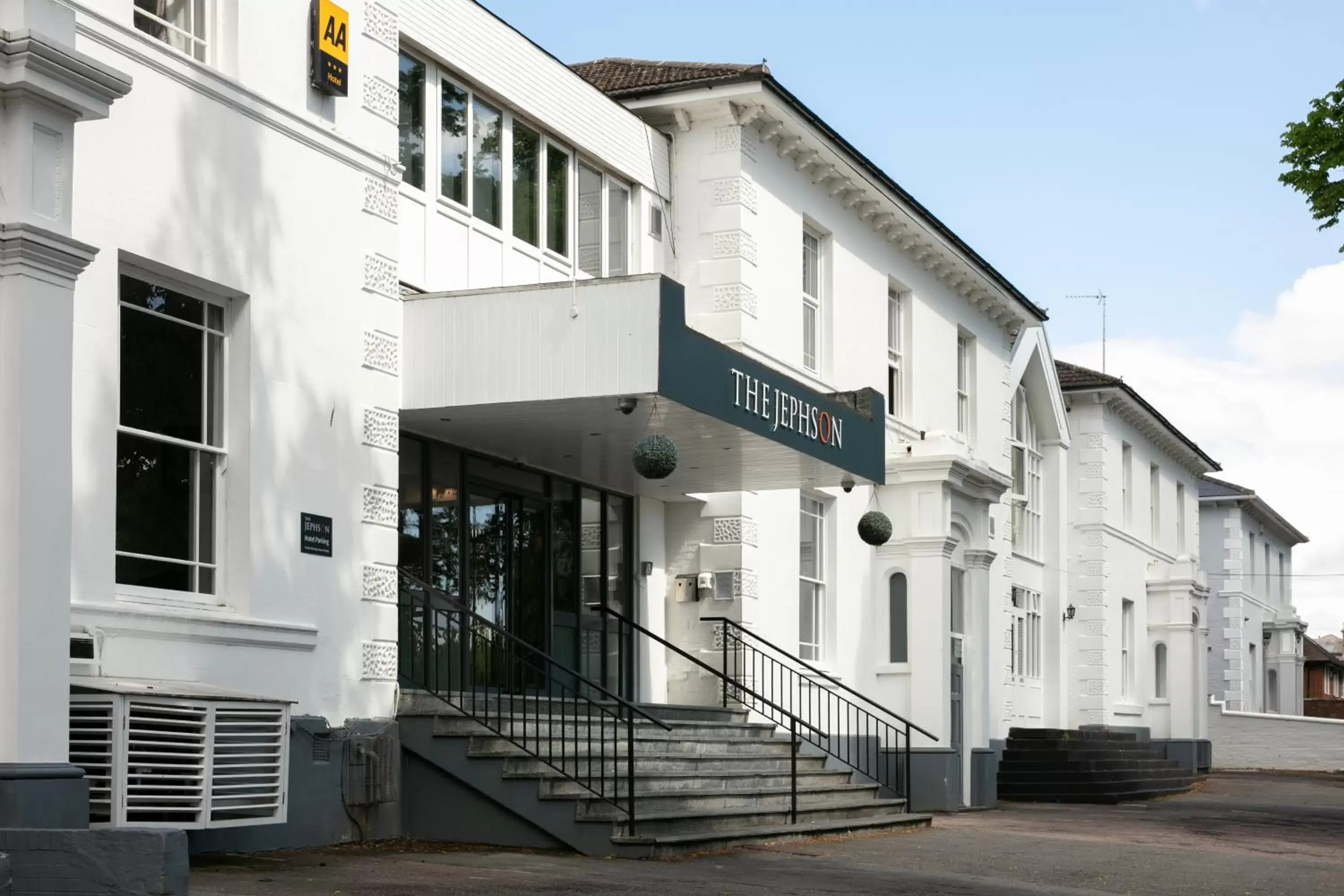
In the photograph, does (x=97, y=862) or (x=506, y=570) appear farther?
(x=506, y=570)

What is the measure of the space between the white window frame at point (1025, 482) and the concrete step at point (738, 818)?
13878mm

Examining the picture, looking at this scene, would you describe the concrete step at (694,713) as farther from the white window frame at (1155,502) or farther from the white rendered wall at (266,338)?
the white window frame at (1155,502)

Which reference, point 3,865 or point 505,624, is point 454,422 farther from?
point 3,865

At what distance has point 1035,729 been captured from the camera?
94.8ft

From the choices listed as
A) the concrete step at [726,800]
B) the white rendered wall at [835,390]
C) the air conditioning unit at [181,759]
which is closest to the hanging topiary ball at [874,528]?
the white rendered wall at [835,390]

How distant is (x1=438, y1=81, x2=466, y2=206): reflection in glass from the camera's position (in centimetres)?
1568

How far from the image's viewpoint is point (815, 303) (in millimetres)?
21297

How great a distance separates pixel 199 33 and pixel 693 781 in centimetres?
717

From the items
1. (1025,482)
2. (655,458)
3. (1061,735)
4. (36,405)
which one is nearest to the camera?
(36,405)

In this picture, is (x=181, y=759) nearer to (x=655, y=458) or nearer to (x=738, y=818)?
(x=655, y=458)

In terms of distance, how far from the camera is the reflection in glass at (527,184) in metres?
16.9

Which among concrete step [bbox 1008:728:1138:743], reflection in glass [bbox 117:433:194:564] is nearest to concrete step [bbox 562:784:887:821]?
reflection in glass [bbox 117:433:194:564]

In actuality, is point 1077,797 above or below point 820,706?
below

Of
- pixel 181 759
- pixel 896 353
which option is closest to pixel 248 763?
pixel 181 759
